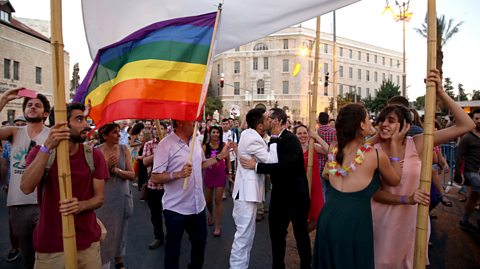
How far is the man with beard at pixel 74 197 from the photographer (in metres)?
2.54

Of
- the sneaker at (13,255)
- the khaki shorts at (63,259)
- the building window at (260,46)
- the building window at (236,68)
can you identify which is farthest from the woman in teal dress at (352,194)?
the building window at (260,46)

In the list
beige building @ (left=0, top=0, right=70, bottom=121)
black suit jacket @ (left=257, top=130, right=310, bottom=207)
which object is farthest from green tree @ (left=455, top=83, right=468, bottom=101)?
black suit jacket @ (left=257, top=130, right=310, bottom=207)

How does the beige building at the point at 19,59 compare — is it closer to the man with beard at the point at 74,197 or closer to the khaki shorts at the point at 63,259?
the man with beard at the point at 74,197

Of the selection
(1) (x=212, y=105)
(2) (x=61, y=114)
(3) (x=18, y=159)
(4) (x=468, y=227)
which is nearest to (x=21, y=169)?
(3) (x=18, y=159)

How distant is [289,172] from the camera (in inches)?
163

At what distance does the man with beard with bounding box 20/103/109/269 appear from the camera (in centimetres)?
254

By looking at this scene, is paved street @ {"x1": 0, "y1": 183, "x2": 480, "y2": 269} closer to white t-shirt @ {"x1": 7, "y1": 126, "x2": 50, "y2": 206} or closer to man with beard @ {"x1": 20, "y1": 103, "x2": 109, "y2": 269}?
white t-shirt @ {"x1": 7, "y1": 126, "x2": 50, "y2": 206}

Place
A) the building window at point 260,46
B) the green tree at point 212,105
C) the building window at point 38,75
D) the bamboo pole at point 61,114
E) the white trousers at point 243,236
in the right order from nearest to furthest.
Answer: the bamboo pole at point 61,114
the white trousers at point 243,236
the building window at point 38,75
the green tree at point 212,105
the building window at point 260,46

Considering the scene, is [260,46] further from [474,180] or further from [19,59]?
[474,180]

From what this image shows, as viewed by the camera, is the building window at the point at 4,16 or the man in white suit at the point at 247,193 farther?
the building window at the point at 4,16

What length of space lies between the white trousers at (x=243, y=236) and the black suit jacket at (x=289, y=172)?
386mm

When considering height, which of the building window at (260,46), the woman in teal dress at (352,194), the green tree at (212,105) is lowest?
the woman in teal dress at (352,194)

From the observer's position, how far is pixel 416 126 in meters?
4.46

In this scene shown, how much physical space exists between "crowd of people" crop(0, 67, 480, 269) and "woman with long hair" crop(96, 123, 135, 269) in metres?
0.01
